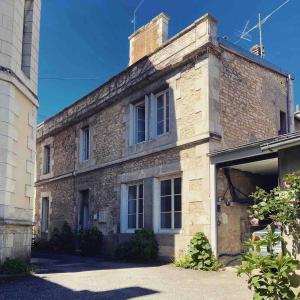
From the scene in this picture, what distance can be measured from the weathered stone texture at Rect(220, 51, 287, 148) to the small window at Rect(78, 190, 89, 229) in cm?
674

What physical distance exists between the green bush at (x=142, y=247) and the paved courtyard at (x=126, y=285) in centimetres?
145

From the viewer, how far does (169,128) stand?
1127 cm

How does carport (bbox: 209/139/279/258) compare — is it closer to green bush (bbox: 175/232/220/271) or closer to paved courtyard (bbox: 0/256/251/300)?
green bush (bbox: 175/232/220/271)

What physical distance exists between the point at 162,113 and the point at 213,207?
354 centimetres

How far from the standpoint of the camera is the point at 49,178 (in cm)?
1770

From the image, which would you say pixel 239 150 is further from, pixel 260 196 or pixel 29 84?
pixel 29 84

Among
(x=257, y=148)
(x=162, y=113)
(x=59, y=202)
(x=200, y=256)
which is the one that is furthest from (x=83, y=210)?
(x=257, y=148)

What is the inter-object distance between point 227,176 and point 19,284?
17.9 ft

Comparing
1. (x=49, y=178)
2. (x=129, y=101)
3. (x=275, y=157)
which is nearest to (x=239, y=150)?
(x=275, y=157)

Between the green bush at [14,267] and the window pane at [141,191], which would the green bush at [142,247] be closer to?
the window pane at [141,191]

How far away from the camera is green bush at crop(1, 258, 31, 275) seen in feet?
26.3

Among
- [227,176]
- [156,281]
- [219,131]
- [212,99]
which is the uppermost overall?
[212,99]

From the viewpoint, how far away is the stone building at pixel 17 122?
8.50 metres

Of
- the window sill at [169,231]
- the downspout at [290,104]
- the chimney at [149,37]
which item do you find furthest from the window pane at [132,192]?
the downspout at [290,104]
